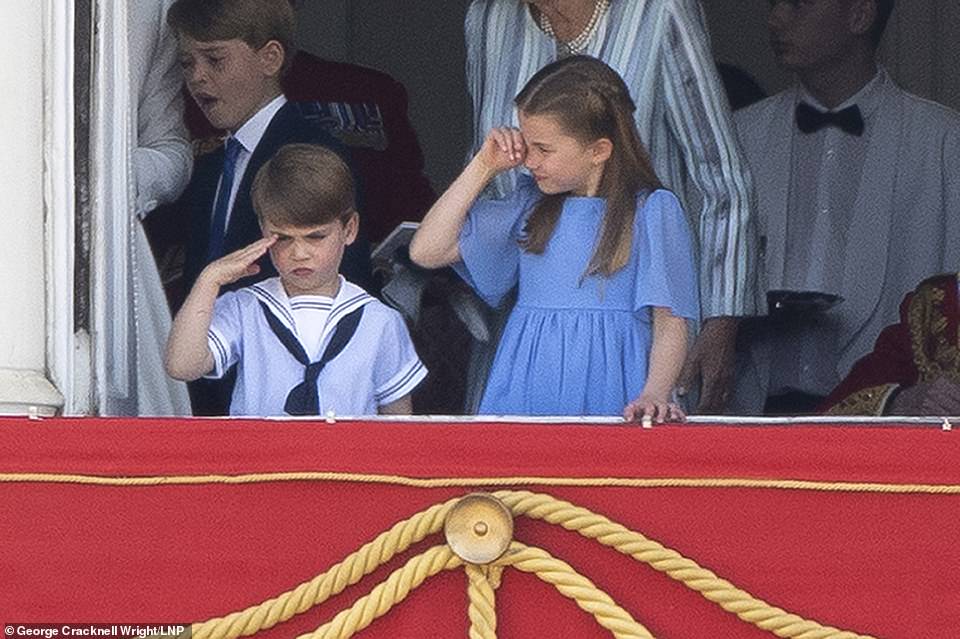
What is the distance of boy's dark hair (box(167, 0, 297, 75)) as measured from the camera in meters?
3.61

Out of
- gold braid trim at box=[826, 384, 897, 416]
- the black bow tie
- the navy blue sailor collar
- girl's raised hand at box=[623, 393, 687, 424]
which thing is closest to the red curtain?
girl's raised hand at box=[623, 393, 687, 424]

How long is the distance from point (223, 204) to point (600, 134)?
619 millimetres

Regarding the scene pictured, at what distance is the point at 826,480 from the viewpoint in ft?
9.41

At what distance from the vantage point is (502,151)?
3256mm

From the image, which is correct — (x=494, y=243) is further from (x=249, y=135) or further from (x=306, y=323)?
(x=249, y=135)

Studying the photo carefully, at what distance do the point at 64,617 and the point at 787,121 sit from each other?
226 centimetres

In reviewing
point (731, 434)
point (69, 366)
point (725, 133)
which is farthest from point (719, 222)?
point (69, 366)

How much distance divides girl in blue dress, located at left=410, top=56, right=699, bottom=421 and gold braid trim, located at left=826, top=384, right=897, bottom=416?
0.39 m

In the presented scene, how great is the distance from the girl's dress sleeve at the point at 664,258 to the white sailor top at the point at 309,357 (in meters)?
0.31

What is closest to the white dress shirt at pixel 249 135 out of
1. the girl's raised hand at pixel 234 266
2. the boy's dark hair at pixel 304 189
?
the boy's dark hair at pixel 304 189

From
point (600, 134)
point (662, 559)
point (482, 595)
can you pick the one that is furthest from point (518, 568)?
point (600, 134)

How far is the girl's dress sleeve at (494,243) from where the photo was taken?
3369 mm

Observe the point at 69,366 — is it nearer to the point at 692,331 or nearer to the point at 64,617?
the point at 64,617

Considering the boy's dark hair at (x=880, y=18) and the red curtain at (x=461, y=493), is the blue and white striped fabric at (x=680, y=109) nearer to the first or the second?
the red curtain at (x=461, y=493)
